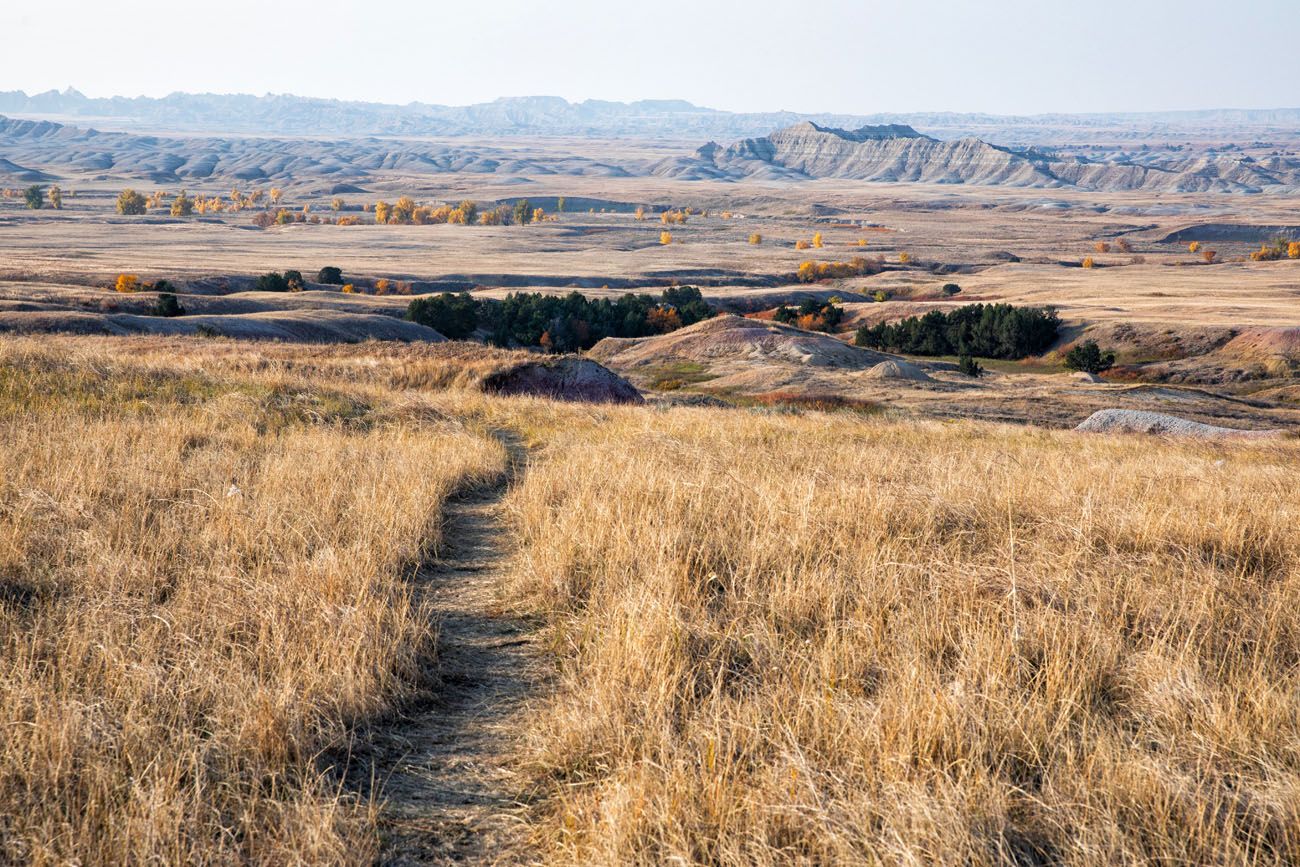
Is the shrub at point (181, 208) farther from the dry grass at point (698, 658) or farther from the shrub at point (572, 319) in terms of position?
the dry grass at point (698, 658)

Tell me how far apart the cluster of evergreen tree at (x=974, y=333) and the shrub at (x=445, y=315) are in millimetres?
26527

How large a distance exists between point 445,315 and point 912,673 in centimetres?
5935

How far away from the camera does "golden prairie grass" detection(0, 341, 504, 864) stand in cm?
321

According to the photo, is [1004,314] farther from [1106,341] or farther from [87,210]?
[87,210]

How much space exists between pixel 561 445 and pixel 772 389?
94.3ft

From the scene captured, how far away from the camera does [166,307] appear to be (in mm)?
50250

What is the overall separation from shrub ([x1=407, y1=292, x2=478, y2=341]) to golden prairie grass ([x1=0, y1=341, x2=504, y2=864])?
169 feet

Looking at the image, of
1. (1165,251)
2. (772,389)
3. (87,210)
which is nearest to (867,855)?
(772,389)

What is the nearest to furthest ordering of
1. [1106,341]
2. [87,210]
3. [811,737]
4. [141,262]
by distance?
[811,737] → [1106,341] → [141,262] → [87,210]

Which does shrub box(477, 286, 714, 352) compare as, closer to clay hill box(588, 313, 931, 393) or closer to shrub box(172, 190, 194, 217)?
clay hill box(588, 313, 931, 393)

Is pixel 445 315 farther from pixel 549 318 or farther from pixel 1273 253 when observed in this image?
pixel 1273 253

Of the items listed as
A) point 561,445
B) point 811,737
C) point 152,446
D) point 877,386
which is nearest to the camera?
point 811,737

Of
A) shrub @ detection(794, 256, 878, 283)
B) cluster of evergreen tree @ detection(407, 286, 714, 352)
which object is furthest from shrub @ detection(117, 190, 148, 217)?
cluster of evergreen tree @ detection(407, 286, 714, 352)

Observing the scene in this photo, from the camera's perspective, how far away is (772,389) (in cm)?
3938
